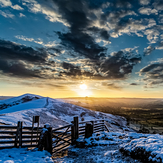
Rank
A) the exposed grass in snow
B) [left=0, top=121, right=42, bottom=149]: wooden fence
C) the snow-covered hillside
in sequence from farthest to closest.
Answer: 1. the snow-covered hillside
2. [left=0, top=121, right=42, bottom=149]: wooden fence
3. the exposed grass in snow

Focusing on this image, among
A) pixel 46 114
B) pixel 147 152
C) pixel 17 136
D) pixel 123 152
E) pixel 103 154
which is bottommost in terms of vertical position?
pixel 46 114

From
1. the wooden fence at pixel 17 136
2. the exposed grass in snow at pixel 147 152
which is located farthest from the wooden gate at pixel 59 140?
the exposed grass in snow at pixel 147 152

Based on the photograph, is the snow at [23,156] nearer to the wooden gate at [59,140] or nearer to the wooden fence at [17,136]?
the wooden fence at [17,136]

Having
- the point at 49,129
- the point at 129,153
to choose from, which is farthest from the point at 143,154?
the point at 49,129

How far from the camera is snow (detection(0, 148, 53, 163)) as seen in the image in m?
7.11

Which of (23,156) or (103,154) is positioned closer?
(23,156)

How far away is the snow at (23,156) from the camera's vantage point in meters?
7.11

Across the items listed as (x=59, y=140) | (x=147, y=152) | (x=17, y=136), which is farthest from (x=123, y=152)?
(x=17, y=136)

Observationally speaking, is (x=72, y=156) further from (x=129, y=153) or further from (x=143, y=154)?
(x=143, y=154)

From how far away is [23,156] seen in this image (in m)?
7.80

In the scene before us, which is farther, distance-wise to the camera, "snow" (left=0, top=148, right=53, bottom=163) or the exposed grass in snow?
"snow" (left=0, top=148, right=53, bottom=163)

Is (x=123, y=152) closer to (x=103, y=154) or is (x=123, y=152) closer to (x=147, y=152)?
(x=147, y=152)

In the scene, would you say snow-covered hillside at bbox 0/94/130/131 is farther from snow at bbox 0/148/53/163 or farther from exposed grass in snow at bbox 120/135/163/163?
exposed grass in snow at bbox 120/135/163/163

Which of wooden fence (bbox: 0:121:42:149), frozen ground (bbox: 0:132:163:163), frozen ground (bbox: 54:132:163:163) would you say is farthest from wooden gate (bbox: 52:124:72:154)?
wooden fence (bbox: 0:121:42:149)
